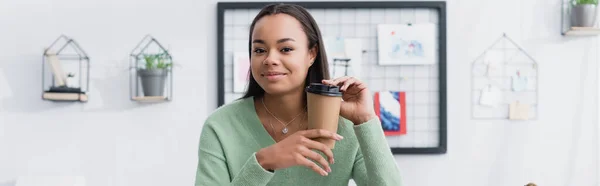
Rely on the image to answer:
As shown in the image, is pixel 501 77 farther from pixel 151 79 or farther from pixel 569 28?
pixel 151 79

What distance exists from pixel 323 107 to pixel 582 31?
210 centimetres

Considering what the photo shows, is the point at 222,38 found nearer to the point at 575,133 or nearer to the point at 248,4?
the point at 248,4

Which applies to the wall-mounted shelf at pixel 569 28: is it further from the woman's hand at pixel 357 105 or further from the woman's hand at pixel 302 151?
the woman's hand at pixel 302 151

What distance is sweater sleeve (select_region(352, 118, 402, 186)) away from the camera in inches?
51.9

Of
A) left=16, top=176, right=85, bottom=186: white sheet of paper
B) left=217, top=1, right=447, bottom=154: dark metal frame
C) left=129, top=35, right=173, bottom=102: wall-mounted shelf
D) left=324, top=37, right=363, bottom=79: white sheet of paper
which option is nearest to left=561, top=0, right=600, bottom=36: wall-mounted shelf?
left=217, top=1, right=447, bottom=154: dark metal frame

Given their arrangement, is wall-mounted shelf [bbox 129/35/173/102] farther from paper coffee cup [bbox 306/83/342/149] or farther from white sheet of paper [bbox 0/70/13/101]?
paper coffee cup [bbox 306/83/342/149]

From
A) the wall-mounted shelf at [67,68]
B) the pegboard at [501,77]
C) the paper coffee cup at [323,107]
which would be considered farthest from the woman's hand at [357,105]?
the wall-mounted shelf at [67,68]

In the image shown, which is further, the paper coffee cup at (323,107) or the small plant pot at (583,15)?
the small plant pot at (583,15)

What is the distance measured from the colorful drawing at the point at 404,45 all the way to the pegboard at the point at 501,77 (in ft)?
0.71

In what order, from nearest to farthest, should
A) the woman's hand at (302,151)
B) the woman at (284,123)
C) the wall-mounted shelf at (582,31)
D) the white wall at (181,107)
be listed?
the woman's hand at (302,151), the woman at (284,123), the wall-mounted shelf at (582,31), the white wall at (181,107)

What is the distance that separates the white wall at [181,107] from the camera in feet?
9.78

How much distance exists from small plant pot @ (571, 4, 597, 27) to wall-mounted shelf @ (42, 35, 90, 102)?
2019 millimetres

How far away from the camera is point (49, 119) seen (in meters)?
3.00

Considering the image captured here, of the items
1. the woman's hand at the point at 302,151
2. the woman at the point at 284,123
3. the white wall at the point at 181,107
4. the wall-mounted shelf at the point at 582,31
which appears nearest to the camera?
the woman's hand at the point at 302,151
